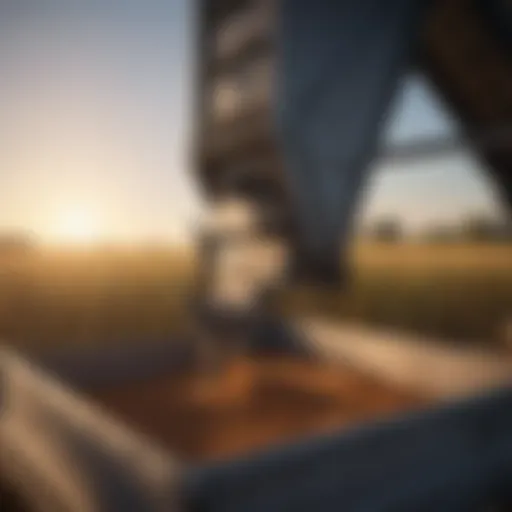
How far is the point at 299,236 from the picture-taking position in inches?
152

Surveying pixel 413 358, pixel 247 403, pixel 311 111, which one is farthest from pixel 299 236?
pixel 247 403

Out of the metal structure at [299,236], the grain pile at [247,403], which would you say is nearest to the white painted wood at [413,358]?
the grain pile at [247,403]

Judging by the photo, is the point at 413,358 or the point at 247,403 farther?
the point at 413,358

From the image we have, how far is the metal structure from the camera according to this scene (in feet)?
4.74

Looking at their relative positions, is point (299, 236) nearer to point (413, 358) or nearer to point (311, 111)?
point (311, 111)

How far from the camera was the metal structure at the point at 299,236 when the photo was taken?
1.44 m

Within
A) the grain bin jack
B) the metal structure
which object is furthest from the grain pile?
the grain bin jack

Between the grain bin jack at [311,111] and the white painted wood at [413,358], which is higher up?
the grain bin jack at [311,111]

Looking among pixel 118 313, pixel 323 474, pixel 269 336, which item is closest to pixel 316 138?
pixel 269 336

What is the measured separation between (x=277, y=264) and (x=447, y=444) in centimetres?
242

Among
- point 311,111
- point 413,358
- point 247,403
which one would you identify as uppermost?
point 311,111

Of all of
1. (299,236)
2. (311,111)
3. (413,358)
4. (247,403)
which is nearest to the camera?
(247,403)

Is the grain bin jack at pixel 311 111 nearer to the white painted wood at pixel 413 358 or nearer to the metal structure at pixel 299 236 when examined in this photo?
the metal structure at pixel 299 236

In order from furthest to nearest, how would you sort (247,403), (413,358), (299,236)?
(299,236) → (413,358) → (247,403)
